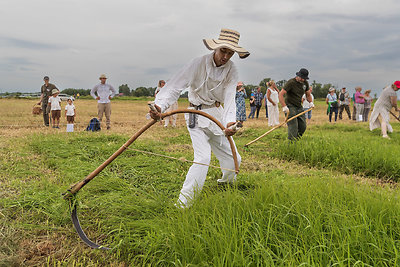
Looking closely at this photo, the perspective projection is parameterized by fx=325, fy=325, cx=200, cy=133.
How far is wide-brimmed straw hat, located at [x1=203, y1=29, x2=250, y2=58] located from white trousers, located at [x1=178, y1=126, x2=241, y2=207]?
85 cm

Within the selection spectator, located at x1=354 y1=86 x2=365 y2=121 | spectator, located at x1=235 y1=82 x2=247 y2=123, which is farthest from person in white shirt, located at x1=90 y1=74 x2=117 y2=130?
spectator, located at x1=354 y1=86 x2=365 y2=121

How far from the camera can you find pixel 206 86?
3.37 m

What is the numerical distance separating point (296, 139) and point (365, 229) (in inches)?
174

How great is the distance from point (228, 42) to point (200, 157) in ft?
3.77

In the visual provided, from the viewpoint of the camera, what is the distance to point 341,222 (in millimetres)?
2469

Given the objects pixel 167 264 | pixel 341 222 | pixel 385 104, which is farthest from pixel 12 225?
pixel 385 104

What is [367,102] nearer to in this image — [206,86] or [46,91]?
[46,91]

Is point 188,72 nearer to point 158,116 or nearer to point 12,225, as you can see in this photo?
point 158,116

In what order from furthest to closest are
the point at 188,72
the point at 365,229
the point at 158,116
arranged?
the point at 188,72
the point at 158,116
the point at 365,229

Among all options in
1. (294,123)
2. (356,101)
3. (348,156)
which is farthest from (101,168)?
(356,101)

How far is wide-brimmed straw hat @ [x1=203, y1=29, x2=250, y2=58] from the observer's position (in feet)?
10.1

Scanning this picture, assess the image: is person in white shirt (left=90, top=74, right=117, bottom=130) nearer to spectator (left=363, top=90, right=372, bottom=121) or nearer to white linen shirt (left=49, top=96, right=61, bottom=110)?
white linen shirt (left=49, top=96, right=61, bottom=110)

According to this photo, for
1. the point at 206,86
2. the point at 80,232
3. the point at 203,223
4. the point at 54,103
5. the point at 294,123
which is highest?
the point at 206,86

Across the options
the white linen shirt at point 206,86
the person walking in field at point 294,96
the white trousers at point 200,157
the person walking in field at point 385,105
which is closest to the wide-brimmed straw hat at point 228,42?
the white linen shirt at point 206,86
